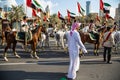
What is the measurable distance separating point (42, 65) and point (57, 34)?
6.26m

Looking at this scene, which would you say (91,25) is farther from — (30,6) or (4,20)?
(4,20)

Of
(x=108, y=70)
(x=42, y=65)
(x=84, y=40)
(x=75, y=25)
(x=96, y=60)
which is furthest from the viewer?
(x=84, y=40)

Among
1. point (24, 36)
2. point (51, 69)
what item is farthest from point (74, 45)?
point (24, 36)

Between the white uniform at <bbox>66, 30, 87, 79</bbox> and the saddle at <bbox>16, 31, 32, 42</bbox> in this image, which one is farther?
the saddle at <bbox>16, 31, 32, 42</bbox>

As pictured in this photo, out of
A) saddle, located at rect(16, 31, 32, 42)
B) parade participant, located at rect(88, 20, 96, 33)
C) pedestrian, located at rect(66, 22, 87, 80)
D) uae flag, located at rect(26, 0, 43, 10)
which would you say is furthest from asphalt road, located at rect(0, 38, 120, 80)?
uae flag, located at rect(26, 0, 43, 10)

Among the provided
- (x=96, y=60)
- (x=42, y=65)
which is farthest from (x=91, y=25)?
(x=42, y=65)

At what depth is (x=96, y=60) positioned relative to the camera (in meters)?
14.3

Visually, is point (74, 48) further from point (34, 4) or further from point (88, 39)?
point (34, 4)

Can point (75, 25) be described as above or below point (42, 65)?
above

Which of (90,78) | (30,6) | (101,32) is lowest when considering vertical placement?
(90,78)

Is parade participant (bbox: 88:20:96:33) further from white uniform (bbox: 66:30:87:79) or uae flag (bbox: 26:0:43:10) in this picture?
white uniform (bbox: 66:30:87:79)

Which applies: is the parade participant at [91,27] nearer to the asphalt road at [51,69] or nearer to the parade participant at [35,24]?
the asphalt road at [51,69]

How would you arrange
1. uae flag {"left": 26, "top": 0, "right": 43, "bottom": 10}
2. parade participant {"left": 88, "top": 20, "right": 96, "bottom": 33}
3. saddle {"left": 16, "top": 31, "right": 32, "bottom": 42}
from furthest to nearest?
uae flag {"left": 26, "top": 0, "right": 43, "bottom": 10} → parade participant {"left": 88, "top": 20, "right": 96, "bottom": 33} → saddle {"left": 16, "top": 31, "right": 32, "bottom": 42}

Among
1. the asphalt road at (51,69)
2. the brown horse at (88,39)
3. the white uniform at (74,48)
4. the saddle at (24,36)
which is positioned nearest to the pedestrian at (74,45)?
the white uniform at (74,48)
